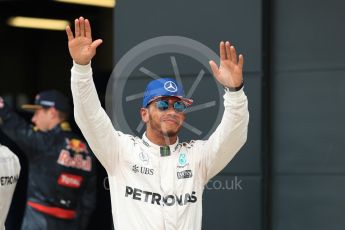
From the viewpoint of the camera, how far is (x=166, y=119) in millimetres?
5289

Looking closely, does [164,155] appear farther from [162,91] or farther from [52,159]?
[52,159]

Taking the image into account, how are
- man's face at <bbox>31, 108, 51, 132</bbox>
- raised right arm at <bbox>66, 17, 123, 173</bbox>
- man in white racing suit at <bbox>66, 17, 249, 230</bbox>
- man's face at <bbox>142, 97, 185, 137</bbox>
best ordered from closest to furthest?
raised right arm at <bbox>66, 17, 123, 173</bbox>
man in white racing suit at <bbox>66, 17, 249, 230</bbox>
man's face at <bbox>142, 97, 185, 137</bbox>
man's face at <bbox>31, 108, 51, 132</bbox>

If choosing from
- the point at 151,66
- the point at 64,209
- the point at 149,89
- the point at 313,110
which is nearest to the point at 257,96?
the point at 313,110

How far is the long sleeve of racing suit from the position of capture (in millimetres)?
5020

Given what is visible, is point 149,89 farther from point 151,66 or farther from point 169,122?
point 151,66

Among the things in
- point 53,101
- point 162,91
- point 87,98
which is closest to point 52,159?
point 53,101

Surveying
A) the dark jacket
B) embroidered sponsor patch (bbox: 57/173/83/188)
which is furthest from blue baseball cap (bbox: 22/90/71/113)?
embroidered sponsor patch (bbox: 57/173/83/188)

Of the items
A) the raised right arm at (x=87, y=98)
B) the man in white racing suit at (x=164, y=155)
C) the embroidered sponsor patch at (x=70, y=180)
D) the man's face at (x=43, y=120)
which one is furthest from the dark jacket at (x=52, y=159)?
the raised right arm at (x=87, y=98)

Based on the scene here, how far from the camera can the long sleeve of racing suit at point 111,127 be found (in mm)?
5020

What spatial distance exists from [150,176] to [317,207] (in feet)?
7.65

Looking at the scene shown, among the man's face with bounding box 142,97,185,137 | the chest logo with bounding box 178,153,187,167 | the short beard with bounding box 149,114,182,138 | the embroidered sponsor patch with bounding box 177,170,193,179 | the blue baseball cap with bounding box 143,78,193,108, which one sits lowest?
the embroidered sponsor patch with bounding box 177,170,193,179

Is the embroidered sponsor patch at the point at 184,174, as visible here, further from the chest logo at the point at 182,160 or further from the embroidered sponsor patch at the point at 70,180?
the embroidered sponsor patch at the point at 70,180

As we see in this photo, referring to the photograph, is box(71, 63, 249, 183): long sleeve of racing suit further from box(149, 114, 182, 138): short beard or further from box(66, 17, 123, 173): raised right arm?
box(149, 114, 182, 138): short beard

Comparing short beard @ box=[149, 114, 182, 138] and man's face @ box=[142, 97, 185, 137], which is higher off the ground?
man's face @ box=[142, 97, 185, 137]
